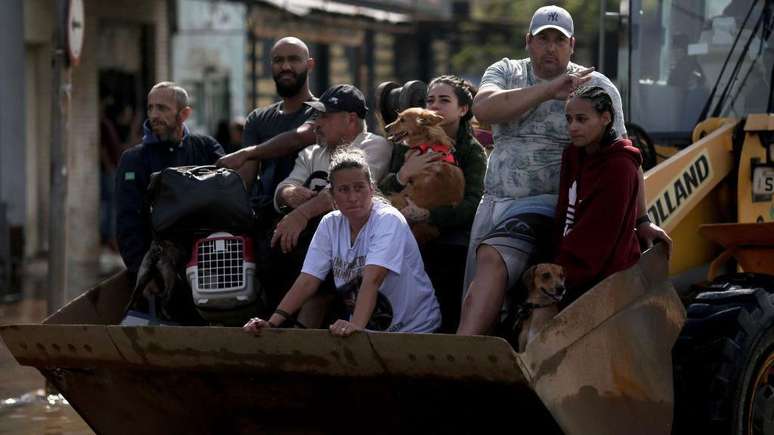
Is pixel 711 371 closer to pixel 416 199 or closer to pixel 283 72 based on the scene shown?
pixel 416 199

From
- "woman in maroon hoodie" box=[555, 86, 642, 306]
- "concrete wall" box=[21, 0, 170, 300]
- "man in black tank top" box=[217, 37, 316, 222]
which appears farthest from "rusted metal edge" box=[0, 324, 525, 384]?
"concrete wall" box=[21, 0, 170, 300]

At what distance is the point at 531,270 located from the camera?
670cm

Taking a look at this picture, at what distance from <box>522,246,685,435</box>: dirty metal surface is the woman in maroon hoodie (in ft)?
0.42

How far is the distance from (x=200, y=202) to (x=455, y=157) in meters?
1.22

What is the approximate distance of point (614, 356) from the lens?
259 inches

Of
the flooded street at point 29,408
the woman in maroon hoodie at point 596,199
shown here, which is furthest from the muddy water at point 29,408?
the woman in maroon hoodie at point 596,199

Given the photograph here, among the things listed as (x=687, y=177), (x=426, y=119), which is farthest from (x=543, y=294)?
(x=687, y=177)

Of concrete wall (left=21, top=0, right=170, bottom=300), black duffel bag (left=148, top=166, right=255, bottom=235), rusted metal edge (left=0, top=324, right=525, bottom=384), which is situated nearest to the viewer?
rusted metal edge (left=0, top=324, right=525, bottom=384)

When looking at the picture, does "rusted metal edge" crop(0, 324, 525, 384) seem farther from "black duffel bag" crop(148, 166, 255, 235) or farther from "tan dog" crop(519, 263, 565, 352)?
"black duffel bag" crop(148, 166, 255, 235)

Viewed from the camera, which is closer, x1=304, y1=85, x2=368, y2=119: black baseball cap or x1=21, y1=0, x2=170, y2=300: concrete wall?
x1=304, y1=85, x2=368, y2=119: black baseball cap

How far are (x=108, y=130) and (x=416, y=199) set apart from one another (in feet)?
49.8

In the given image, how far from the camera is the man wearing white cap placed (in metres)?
6.91

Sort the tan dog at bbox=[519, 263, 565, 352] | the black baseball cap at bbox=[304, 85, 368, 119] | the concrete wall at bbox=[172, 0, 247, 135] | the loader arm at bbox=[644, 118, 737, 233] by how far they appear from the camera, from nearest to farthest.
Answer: the tan dog at bbox=[519, 263, 565, 352]
the loader arm at bbox=[644, 118, 737, 233]
the black baseball cap at bbox=[304, 85, 368, 119]
the concrete wall at bbox=[172, 0, 247, 135]

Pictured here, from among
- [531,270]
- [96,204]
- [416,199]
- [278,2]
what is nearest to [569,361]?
[531,270]
